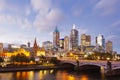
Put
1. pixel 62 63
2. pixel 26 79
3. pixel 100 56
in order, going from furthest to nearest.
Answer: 1. pixel 100 56
2. pixel 62 63
3. pixel 26 79

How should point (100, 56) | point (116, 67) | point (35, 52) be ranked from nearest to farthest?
point (116, 67) → point (100, 56) → point (35, 52)

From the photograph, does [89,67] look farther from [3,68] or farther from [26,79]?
[26,79]

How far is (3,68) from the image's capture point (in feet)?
278

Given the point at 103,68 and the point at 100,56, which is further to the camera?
the point at 100,56

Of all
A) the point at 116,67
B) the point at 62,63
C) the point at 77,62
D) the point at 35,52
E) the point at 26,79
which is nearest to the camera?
the point at 26,79

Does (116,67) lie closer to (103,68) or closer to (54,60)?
(103,68)

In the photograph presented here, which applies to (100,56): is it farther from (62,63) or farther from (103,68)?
(103,68)

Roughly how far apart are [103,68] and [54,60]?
4595cm

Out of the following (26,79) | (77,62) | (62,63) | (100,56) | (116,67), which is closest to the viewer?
(26,79)

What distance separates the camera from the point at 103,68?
262 ft

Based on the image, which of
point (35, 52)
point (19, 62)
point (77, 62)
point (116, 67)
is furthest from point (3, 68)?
point (35, 52)

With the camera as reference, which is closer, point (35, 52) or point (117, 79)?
point (117, 79)

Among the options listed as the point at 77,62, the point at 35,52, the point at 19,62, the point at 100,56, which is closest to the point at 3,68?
the point at 19,62

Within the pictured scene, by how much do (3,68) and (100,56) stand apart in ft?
271
